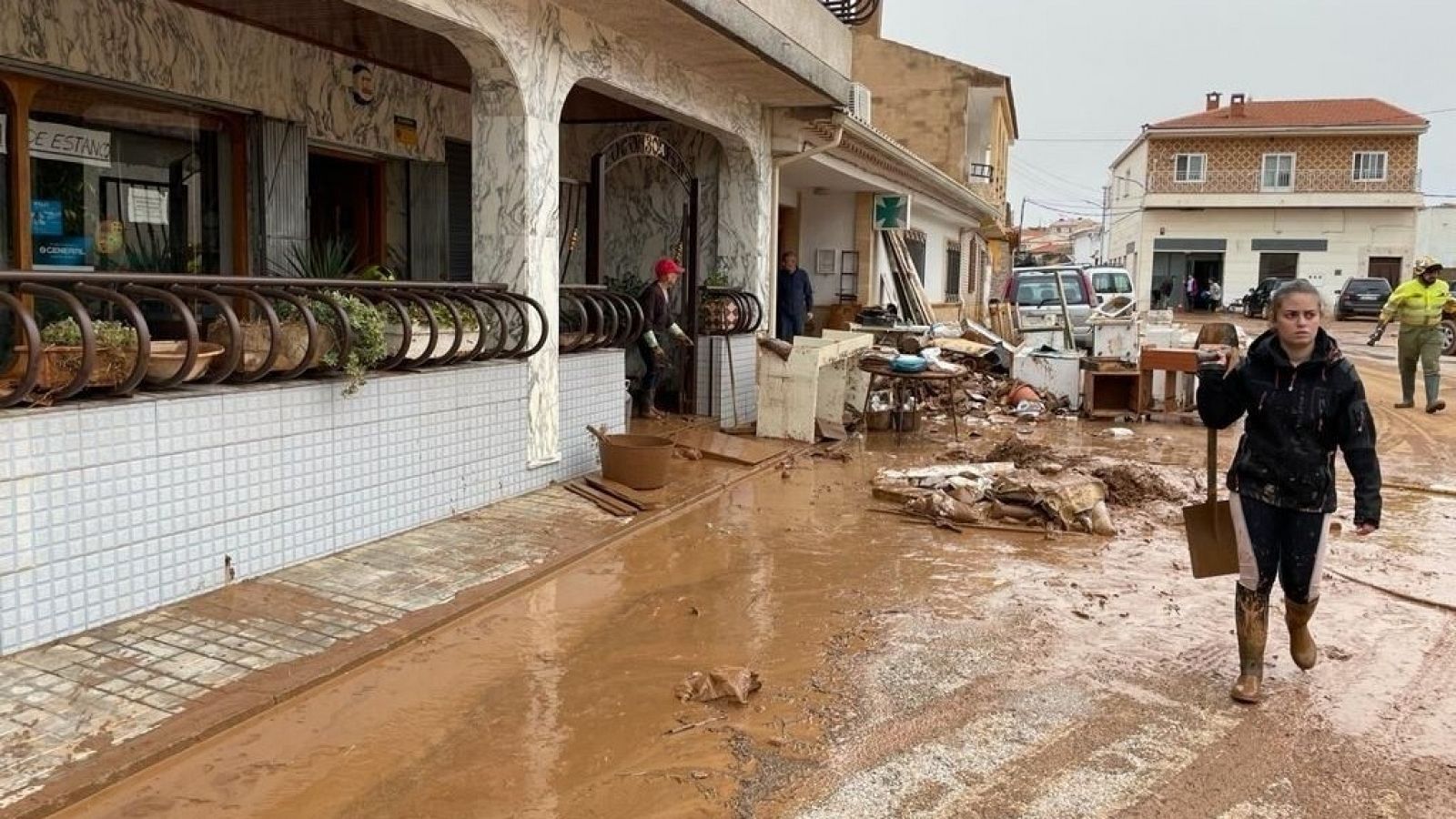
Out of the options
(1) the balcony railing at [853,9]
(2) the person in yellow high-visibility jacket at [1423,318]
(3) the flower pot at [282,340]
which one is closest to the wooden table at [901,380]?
(1) the balcony railing at [853,9]

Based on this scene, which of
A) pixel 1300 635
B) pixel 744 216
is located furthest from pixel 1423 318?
pixel 1300 635

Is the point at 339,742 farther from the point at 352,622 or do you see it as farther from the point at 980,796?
the point at 980,796

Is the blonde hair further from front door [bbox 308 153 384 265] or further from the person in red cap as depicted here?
front door [bbox 308 153 384 265]

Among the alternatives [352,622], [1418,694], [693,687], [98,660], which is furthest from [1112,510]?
[98,660]

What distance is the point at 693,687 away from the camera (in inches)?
163

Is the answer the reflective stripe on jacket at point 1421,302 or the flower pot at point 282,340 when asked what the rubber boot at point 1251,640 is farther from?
the reflective stripe on jacket at point 1421,302

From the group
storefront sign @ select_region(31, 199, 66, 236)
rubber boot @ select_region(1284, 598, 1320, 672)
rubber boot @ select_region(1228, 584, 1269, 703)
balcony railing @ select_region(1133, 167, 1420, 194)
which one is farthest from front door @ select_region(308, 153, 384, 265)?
balcony railing @ select_region(1133, 167, 1420, 194)

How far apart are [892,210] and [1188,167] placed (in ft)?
98.2

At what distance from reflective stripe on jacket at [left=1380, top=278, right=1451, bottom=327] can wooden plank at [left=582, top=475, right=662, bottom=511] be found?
1016cm

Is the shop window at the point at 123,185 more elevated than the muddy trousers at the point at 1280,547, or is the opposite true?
the shop window at the point at 123,185

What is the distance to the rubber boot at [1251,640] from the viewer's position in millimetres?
4281

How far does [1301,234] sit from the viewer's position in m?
41.8

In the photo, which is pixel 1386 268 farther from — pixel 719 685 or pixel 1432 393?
pixel 719 685

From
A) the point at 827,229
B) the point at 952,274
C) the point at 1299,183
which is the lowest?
the point at 952,274
